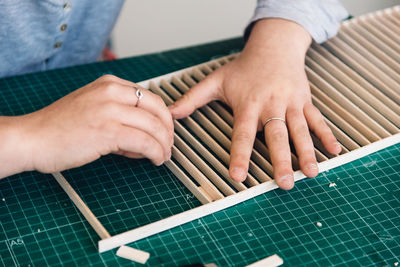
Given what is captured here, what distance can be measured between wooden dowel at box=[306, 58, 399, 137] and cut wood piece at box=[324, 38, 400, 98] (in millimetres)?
99

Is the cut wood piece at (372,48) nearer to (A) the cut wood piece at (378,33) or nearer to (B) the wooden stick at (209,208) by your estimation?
(A) the cut wood piece at (378,33)

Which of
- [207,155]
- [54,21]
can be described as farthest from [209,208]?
[54,21]

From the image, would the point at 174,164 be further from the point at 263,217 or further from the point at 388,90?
the point at 388,90

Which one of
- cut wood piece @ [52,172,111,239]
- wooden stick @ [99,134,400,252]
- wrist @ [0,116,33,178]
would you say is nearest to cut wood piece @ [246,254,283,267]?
wooden stick @ [99,134,400,252]

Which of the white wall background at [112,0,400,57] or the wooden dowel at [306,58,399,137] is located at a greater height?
the wooden dowel at [306,58,399,137]

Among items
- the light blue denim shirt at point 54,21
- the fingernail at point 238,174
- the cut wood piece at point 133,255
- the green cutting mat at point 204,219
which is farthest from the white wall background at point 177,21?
the cut wood piece at point 133,255

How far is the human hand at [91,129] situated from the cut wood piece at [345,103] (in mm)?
531

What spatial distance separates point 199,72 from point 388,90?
529 mm

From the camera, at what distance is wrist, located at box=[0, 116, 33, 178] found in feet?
3.55

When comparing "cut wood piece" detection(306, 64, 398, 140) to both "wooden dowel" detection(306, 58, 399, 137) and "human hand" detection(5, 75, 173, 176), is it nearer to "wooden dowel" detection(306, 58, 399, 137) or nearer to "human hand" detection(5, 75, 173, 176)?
"wooden dowel" detection(306, 58, 399, 137)

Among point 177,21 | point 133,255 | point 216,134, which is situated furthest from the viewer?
point 177,21

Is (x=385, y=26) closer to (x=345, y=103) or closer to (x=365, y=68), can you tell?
(x=365, y=68)

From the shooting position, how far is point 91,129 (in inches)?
43.1

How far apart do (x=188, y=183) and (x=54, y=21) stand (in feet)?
2.43
